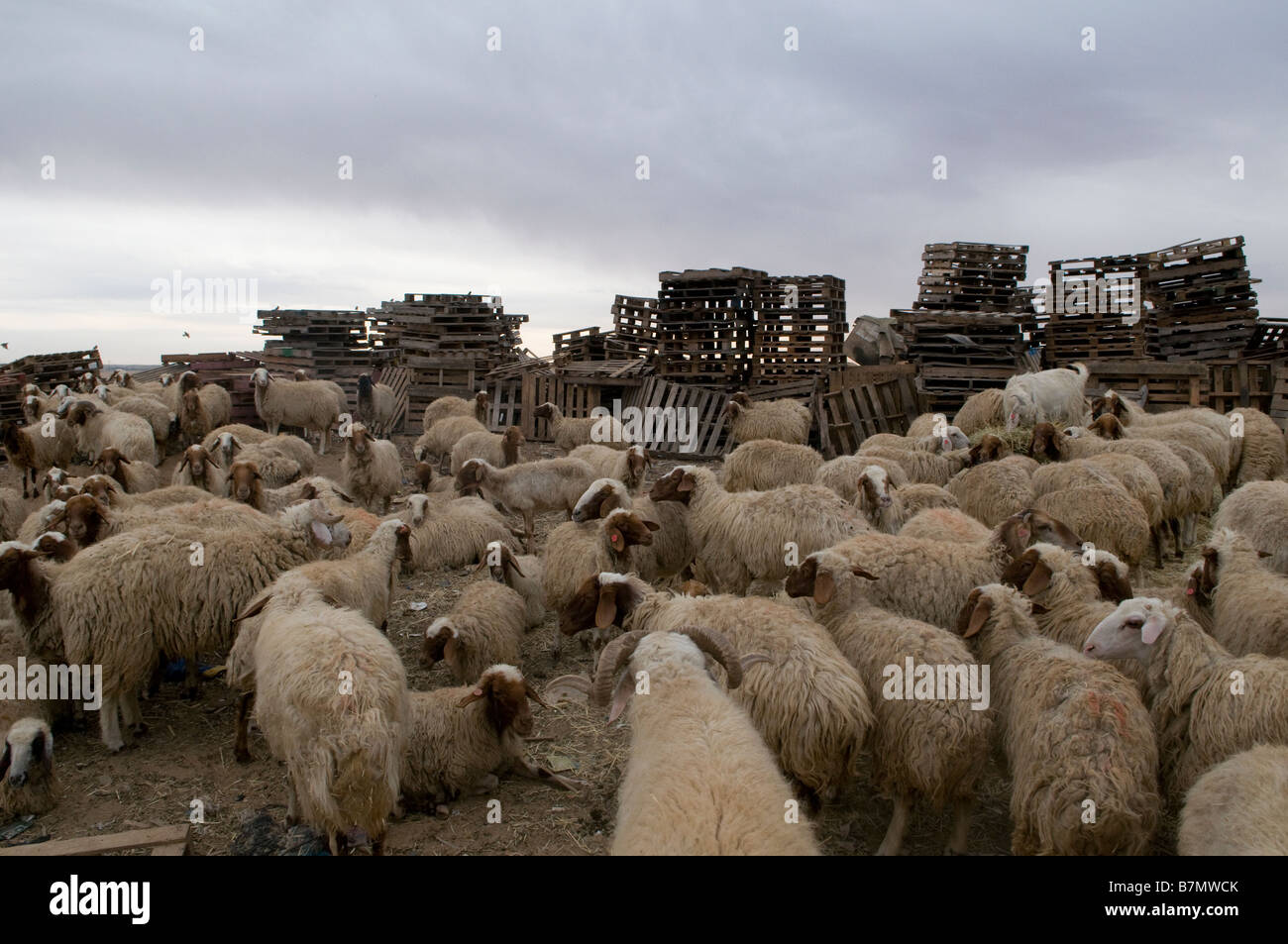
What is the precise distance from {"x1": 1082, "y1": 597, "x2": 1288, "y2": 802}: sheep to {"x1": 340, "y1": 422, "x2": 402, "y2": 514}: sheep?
10.9 meters

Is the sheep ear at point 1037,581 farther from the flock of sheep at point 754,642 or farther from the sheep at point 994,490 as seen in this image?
the sheep at point 994,490

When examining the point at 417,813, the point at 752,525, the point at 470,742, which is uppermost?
the point at 752,525

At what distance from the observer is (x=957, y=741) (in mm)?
4570

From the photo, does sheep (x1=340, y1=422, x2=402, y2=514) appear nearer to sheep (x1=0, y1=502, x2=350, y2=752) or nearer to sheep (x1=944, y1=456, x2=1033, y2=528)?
sheep (x1=0, y1=502, x2=350, y2=752)

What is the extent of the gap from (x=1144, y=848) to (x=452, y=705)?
169 inches

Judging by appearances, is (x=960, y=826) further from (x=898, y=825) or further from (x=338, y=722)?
(x=338, y=722)

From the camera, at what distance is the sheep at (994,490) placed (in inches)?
362

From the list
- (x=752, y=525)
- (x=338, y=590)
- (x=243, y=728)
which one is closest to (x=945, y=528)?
(x=752, y=525)

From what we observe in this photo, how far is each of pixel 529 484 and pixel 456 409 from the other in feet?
28.0

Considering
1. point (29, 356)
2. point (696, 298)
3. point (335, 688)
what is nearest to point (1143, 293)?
point (696, 298)

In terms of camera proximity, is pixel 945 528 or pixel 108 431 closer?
pixel 945 528

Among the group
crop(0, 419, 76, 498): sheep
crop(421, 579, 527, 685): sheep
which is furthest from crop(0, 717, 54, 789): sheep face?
crop(0, 419, 76, 498): sheep

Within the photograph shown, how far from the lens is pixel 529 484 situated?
40.3 feet

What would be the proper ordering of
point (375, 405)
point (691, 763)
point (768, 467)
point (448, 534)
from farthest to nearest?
point (375, 405) < point (768, 467) < point (448, 534) < point (691, 763)
